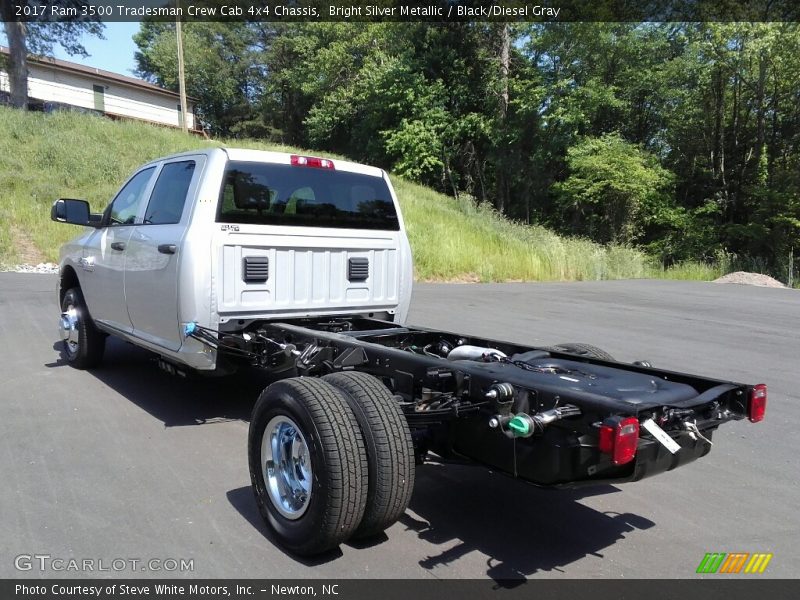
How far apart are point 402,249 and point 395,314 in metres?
0.61

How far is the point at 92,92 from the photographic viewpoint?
4278 centimetres

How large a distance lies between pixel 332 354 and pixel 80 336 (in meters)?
3.80

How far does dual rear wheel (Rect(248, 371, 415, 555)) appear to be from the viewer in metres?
3.01

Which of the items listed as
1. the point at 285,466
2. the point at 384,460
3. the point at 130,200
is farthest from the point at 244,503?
the point at 130,200

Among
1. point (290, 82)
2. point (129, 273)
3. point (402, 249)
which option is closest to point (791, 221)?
point (402, 249)

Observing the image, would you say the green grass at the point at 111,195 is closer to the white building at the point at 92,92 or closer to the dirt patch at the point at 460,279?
the dirt patch at the point at 460,279

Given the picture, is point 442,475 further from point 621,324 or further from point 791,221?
point 791,221

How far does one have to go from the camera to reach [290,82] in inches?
1950

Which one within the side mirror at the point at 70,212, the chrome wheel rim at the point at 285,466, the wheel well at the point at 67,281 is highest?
the side mirror at the point at 70,212

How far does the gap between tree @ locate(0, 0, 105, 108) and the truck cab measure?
3198cm

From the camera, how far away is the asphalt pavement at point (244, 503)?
10.5 feet

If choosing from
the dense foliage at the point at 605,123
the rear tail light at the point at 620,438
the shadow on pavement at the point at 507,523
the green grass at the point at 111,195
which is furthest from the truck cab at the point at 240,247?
the dense foliage at the point at 605,123

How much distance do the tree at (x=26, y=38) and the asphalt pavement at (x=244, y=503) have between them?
102ft
